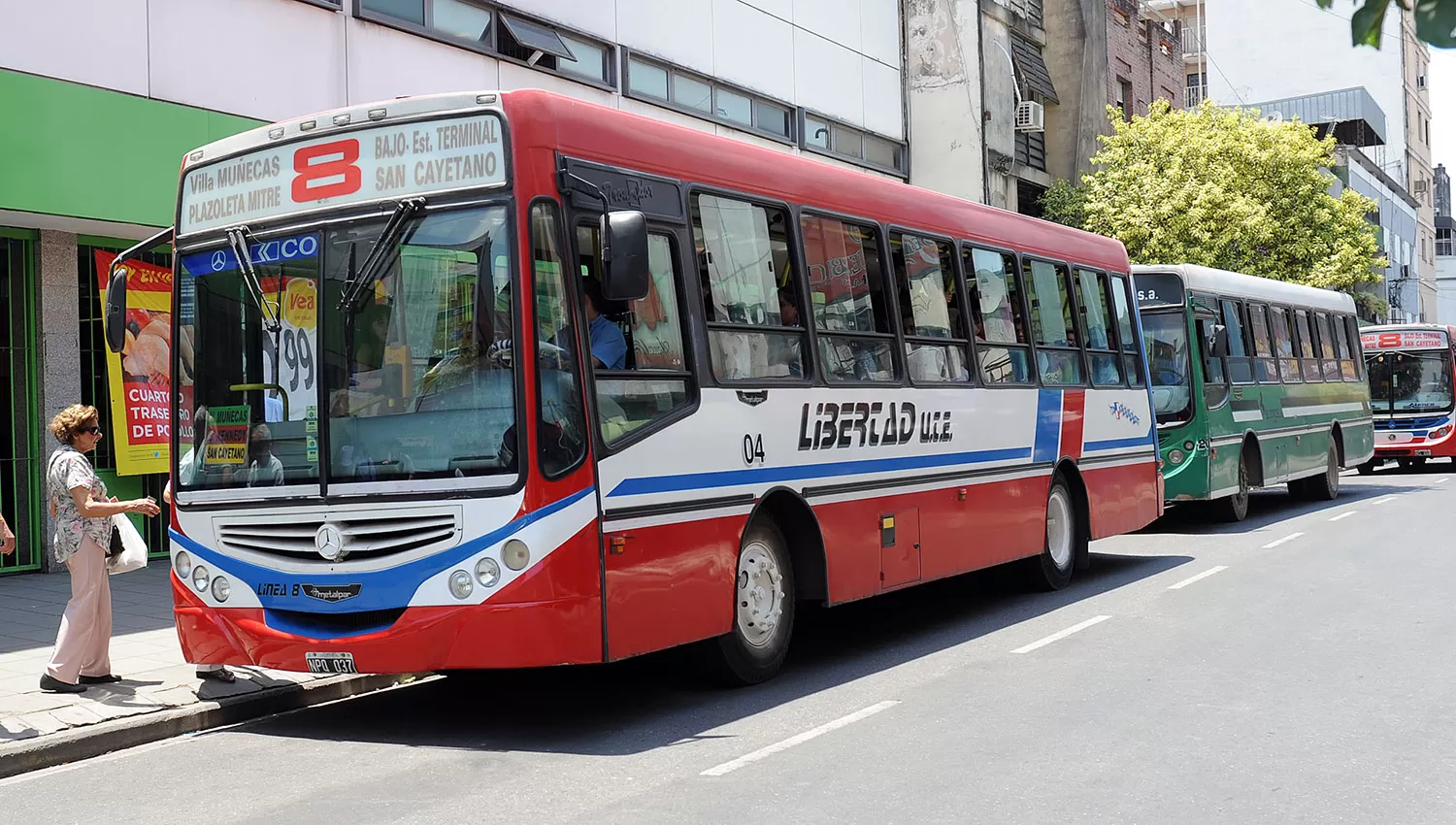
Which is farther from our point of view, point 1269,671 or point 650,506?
point 1269,671

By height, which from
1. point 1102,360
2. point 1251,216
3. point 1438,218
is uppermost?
point 1438,218

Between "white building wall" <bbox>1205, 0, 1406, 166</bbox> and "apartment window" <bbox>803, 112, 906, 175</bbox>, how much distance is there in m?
52.4

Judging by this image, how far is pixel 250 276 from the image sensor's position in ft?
25.3

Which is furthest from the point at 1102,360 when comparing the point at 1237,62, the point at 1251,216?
the point at 1237,62

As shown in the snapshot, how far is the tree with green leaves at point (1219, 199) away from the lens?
32531 millimetres

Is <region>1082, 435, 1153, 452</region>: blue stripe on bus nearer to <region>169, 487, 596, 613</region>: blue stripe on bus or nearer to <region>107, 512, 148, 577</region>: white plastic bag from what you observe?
<region>169, 487, 596, 613</region>: blue stripe on bus

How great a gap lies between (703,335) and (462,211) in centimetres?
158

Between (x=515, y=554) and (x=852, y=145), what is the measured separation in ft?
61.2

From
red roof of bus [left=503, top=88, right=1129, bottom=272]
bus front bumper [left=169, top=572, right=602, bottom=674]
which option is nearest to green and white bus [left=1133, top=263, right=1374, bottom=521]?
red roof of bus [left=503, top=88, right=1129, bottom=272]

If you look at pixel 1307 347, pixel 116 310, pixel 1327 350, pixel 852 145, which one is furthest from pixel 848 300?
pixel 852 145

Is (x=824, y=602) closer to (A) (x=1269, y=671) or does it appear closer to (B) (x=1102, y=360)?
(A) (x=1269, y=671)

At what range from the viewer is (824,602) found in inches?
348

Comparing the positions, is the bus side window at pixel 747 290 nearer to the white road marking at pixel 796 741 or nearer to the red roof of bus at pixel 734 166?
the red roof of bus at pixel 734 166

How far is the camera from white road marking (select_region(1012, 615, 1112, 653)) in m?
9.55
